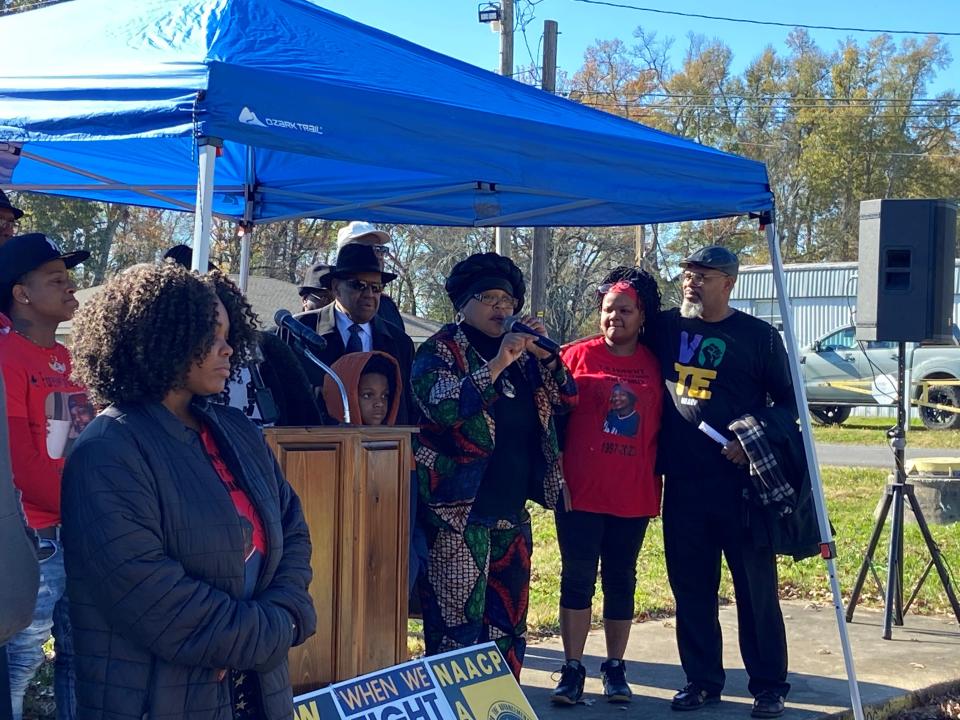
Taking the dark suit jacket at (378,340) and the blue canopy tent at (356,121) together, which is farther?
the dark suit jacket at (378,340)

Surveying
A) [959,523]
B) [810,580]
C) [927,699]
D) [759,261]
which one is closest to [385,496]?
[927,699]

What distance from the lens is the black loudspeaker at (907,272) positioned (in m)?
7.02

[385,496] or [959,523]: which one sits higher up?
[385,496]

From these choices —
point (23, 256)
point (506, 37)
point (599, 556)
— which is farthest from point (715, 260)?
point (506, 37)

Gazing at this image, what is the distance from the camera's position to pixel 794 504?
5.06 metres

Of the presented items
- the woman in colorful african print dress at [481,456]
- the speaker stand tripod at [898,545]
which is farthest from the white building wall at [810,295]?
the woman in colorful african print dress at [481,456]

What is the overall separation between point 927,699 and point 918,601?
199 cm

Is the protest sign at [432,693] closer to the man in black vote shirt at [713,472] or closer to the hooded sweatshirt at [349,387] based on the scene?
the hooded sweatshirt at [349,387]

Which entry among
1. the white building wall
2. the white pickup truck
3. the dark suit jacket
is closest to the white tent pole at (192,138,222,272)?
the dark suit jacket

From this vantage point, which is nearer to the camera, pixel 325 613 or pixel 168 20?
pixel 325 613

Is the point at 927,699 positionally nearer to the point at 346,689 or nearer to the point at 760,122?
the point at 346,689

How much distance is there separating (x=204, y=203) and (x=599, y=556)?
8.33 feet

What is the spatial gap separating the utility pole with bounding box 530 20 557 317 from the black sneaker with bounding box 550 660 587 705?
992 cm

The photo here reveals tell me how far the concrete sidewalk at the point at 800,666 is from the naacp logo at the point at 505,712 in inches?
27.5
